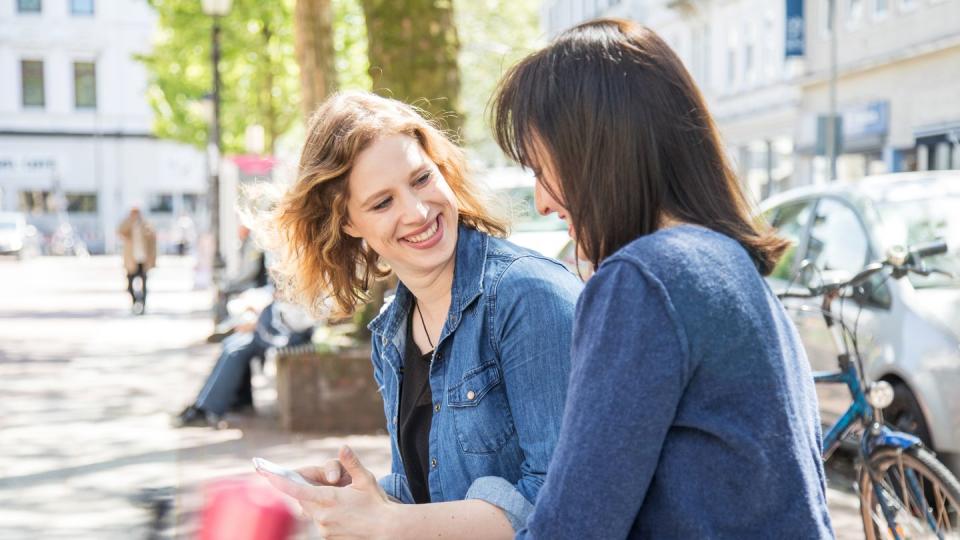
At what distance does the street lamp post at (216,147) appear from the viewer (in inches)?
699

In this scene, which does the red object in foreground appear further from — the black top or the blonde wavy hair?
the blonde wavy hair

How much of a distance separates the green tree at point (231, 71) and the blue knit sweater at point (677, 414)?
97.6ft

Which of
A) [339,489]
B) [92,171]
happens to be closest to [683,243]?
[339,489]

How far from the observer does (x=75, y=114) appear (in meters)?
59.0

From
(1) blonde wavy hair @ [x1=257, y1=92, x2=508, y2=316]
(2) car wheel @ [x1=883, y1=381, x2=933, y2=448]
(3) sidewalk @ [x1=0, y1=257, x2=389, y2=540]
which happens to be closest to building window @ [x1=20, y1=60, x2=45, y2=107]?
(3) sidewalk @ [x1=0, y1=257, x2=389, y2=540]

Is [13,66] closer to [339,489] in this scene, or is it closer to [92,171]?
[92,171]

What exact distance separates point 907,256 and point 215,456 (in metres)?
4.93

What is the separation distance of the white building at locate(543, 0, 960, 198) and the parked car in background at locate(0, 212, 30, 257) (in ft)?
76.5

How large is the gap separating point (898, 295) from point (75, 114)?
57.1 meters

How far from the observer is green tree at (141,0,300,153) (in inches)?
1255

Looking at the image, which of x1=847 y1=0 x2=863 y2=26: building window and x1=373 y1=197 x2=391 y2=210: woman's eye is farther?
x1=847 y1=0 x2=863 y2=26: building window

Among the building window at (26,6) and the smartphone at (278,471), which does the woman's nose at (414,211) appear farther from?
the building window at (26,6)

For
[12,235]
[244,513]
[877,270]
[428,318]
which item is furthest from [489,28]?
[244,513]

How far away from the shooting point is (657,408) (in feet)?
4.98
